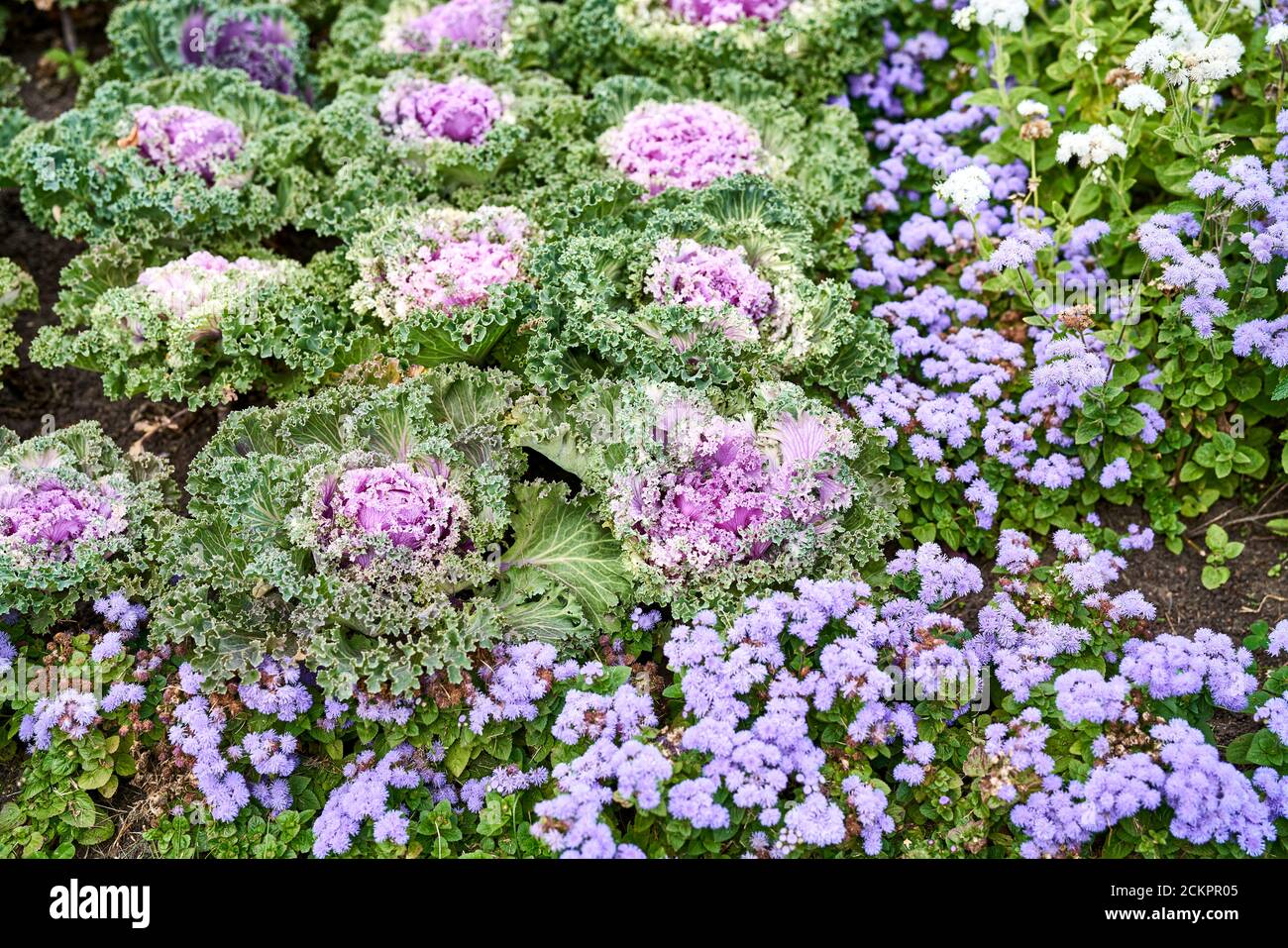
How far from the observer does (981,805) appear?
3975 mm

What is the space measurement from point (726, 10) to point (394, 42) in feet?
6.28

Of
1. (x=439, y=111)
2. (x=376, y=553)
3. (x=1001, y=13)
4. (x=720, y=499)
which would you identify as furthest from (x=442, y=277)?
(x=1001, y=13)

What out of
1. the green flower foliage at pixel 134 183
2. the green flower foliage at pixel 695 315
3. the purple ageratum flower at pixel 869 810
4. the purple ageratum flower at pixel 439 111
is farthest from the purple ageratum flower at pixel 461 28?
the purple ageratum flower at pixel 869 810

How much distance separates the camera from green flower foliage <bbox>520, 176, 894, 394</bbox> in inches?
196

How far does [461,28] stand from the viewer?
22.3 feet

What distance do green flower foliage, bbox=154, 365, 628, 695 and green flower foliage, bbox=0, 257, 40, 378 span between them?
157 cm

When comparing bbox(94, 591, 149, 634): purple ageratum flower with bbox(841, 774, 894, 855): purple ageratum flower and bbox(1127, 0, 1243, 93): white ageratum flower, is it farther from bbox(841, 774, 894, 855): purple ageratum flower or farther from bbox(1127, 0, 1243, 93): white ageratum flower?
bbox(1127, 0, 1243, 93): white ageratum flower

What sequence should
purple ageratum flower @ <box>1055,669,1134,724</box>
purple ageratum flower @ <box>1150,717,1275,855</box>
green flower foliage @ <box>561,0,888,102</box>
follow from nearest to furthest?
purple ageratum flower @ <box>1150,717,1275,855</box> → purple ageratum flower @ <box>1055,669,1134,724</box> → green flower foliage @ <box>561,0,888,102</box>

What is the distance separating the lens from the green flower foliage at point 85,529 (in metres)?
4.52

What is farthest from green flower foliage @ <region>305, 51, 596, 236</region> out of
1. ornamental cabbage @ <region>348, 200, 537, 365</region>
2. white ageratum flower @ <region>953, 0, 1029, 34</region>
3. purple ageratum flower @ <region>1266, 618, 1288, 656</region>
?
purple ageratum flower @ <region>1266, 618, 1288, 656</region>

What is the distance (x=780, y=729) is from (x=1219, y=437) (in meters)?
2.56

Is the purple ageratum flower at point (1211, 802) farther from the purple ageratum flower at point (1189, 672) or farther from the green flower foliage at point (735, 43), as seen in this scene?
the green flower foliage at point (735, 43)

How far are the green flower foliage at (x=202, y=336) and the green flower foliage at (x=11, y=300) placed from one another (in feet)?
1.06
